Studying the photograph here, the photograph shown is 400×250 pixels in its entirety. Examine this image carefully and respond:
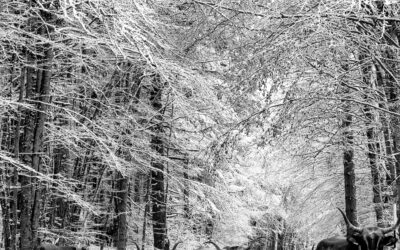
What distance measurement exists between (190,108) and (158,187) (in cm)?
448

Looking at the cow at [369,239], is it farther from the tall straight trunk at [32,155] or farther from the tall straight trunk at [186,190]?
the tall straight trunk at [186,190]

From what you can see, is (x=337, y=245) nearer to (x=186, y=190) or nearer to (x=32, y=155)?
(x=32, y=155)

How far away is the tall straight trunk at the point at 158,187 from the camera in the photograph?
691 inches

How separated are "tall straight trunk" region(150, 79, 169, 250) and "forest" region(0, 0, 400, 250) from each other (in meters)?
0.08

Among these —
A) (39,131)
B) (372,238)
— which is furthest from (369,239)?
(39,131)

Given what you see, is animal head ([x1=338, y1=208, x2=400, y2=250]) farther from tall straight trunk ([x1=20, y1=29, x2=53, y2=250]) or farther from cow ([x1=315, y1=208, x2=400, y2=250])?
tall straight trunk ([x1=20, y1=29, x2=53, y2=250])

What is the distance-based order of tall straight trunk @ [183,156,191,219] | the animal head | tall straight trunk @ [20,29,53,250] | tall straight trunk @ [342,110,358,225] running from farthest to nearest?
tall straight trunk @ [183,156,191,219]
tall straight trunk @ [342,110,358,225]
tall straight trunk @ [20,29,53,250]
the animal head

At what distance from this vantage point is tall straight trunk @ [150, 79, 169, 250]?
691 inches

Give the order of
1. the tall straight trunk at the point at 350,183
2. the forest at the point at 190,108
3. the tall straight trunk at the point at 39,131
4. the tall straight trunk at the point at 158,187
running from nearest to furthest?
the forest at the point at 190,108 → the tall straight trunk at the point at 39,131 → the tall straight trunk at the point at 350,183 → the tall straight trunk at the point at 158,187

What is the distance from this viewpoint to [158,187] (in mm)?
18562

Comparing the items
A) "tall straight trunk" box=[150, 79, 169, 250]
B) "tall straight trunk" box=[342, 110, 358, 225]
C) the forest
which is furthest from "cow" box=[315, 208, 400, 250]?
"tall straight trunk" box=[150, 79, 169, 250]

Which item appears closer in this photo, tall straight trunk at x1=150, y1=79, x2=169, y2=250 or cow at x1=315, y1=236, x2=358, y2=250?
Result: cow at x1=315, y1=236, x2=358, y2=250

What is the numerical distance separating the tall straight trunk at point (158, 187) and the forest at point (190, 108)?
0.08 m

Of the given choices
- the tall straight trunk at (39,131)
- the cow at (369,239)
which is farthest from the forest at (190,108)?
the cow at (369,239)
